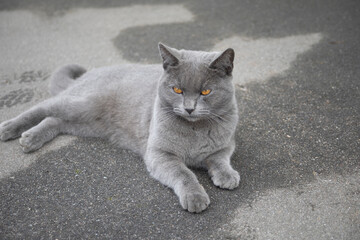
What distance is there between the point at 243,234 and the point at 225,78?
1.07 m

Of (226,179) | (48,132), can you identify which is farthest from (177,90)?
(48,132)

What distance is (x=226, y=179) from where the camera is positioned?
2.43m

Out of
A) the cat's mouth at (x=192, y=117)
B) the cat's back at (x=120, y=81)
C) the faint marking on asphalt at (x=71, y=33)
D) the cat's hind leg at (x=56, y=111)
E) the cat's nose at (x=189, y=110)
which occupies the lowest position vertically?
the faint marking on asphalt at (x=71, y=33)

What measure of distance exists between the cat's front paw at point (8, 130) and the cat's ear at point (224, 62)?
1891 mm

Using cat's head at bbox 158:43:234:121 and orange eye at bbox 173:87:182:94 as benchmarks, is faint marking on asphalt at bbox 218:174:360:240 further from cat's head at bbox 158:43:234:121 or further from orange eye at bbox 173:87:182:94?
orange eye at bbox 173:87:182:94

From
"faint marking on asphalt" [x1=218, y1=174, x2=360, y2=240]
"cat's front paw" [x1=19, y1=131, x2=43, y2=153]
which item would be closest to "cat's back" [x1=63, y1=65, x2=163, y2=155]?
"cat's front paw" [x1=19, y1=131, x2=43, y2=153]

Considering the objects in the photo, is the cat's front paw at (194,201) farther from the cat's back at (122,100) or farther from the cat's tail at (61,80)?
the cat's tail at (61,80)

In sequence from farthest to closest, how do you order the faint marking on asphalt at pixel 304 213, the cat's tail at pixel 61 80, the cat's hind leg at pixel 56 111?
the cat's tail at pixel 61 80 < the cat's hind leg at pixel 56 111 < the faint marking on asphalt at pixel 304 213

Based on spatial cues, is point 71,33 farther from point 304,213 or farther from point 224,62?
point 304,213

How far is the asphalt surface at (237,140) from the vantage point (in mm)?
2182

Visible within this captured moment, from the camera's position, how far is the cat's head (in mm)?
2285

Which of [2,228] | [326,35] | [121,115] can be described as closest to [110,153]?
[121,115]

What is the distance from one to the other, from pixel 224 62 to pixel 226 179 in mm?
848

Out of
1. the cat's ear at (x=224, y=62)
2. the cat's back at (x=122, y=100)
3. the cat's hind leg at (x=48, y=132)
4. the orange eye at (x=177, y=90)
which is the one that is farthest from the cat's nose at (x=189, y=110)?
the cat's hind leg at (x=48, y=132)
